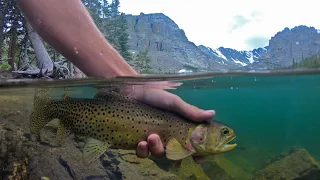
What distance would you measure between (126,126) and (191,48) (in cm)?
439

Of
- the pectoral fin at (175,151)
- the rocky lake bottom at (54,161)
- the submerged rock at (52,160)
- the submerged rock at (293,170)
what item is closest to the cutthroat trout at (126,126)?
the pectoral fin at (175,151)

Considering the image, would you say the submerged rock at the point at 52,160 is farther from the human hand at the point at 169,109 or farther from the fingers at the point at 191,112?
the fingers at the point at 191,112

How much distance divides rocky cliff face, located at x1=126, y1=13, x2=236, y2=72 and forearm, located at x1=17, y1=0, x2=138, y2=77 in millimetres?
3227

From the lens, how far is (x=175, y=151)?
3400mm

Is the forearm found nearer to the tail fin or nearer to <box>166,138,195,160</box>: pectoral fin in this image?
A: the tail fin

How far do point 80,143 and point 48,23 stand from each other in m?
3.99

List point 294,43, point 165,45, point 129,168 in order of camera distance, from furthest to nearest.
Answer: point 165,45 < point 129,168 < point 294,43

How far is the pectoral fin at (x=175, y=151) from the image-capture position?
3.35m

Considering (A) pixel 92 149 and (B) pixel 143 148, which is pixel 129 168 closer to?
(B) pixel 143 148

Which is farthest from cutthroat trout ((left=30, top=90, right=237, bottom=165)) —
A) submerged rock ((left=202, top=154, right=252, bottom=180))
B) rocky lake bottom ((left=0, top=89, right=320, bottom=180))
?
submerged rock ((left=202, top=154, right=252, bottom=180))

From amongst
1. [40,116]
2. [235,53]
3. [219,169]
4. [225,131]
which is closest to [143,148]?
[225,131]

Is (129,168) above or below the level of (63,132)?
below

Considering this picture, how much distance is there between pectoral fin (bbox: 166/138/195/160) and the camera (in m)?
3.35

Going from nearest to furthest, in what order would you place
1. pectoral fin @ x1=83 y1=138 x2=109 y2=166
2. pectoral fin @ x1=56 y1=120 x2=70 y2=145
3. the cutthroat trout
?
1. pectoral fin @ x1=83 y1=138 x2=109 y2=166
2. the cutthroat trout
3. pectoral fin @ x1=56 y1=120 x2=70 y2=145
